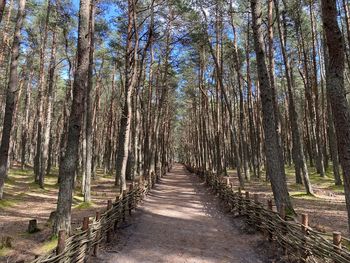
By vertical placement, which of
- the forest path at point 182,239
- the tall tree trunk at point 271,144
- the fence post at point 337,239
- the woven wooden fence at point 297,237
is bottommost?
the forest path at point 182,239

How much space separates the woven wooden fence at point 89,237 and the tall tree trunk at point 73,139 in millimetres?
953

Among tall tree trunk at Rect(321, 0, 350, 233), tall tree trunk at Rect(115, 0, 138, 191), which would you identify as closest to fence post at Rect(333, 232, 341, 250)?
tall tree trunk at Rect(321, 0, 350, 233)

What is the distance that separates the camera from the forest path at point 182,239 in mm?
6387

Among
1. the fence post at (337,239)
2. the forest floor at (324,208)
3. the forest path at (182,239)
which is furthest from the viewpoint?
the forest floor at (324,208)

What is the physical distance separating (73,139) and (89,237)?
8.24ft

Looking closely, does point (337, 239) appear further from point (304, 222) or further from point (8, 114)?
point (8, 114)

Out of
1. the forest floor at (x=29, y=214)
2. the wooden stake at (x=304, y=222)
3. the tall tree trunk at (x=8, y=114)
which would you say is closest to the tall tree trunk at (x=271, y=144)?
the wooden stake at (x=304, y=222)

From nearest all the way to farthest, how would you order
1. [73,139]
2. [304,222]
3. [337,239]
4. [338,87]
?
[337,239]
[338,87]
[304,222]
[73,139]

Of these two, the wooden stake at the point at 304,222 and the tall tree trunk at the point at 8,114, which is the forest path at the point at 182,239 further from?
the tall tree trunk at the point at 8,114

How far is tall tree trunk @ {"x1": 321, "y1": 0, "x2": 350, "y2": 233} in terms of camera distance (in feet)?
15.8

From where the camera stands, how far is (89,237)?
6.01 meters

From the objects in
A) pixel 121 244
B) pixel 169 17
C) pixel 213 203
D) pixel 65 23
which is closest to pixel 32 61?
pixel 65 23

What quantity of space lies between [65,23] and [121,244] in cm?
1622

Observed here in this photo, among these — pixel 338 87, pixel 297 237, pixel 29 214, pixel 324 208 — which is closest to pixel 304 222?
pixel 297 237
